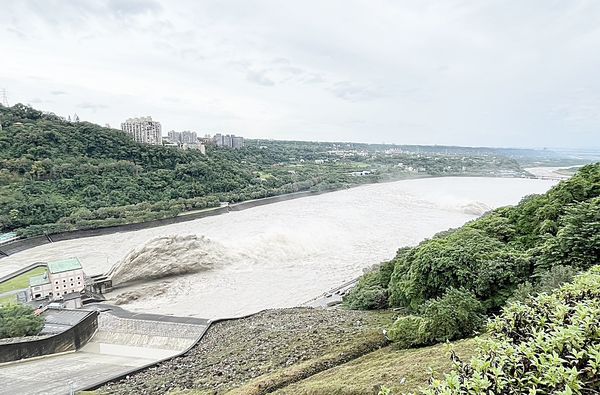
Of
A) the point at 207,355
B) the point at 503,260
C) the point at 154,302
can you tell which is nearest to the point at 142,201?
the point at 154,302

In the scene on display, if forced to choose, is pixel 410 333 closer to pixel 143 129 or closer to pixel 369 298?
pixel 369 298

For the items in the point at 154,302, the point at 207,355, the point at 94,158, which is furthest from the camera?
the point at 94,158

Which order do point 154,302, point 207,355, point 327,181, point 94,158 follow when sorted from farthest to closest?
point 327,181
point 94,158
point 154,302
point 207,355

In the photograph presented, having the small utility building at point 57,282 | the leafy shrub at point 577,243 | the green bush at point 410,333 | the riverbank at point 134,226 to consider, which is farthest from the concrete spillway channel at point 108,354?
the riverbank at point 134,226

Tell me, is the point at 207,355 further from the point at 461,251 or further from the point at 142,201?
the point at 142,201

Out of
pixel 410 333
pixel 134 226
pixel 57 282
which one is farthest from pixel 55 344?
pixel 134 226

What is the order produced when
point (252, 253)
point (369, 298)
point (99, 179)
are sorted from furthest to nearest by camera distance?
point (99, 179), point (252, 253), point (369, 298)

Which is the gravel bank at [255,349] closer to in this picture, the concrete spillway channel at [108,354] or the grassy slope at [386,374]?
the concrete spillway channel at [108,354]
